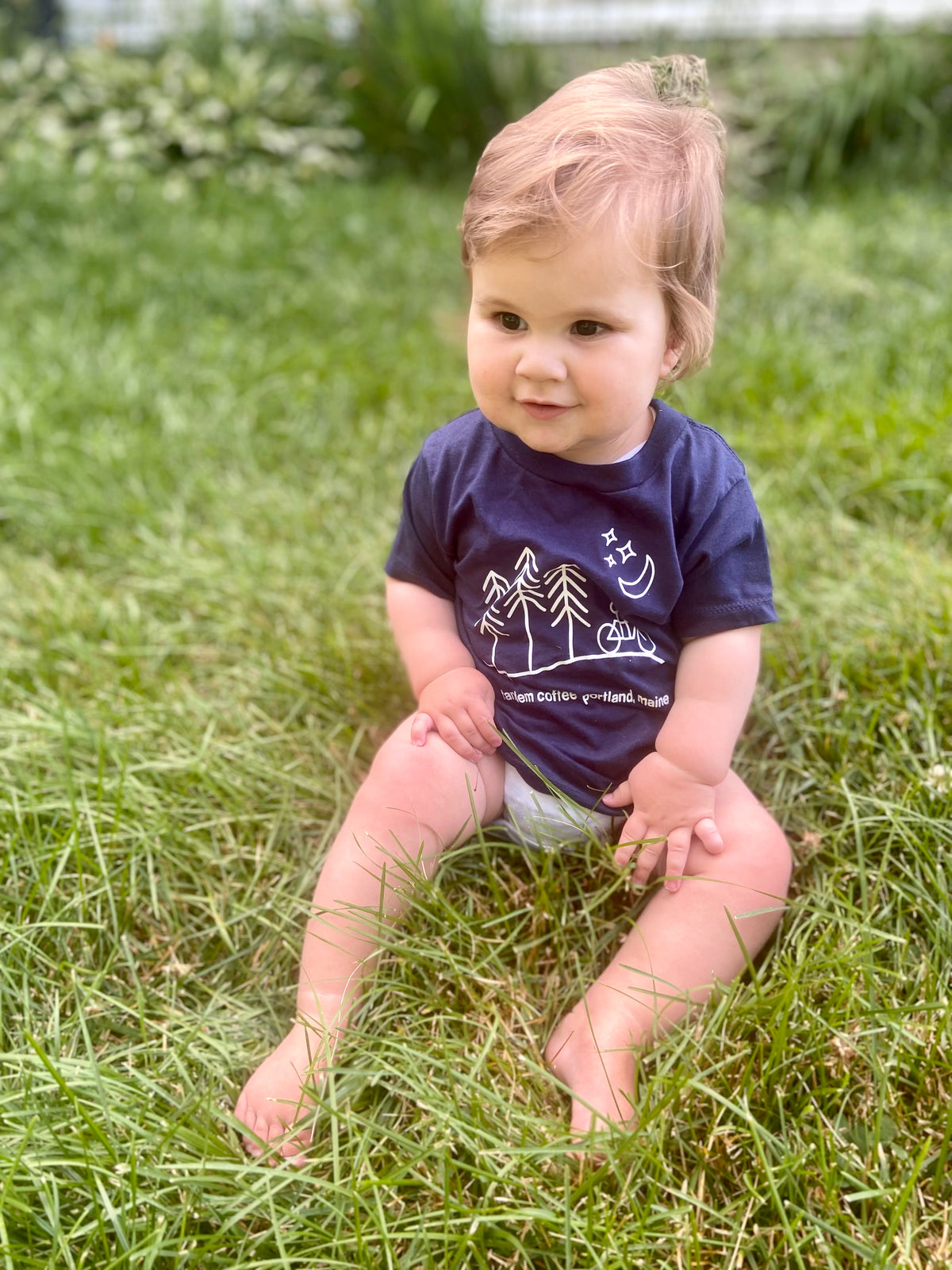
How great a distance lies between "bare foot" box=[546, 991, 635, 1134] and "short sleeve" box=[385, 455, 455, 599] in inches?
26.6

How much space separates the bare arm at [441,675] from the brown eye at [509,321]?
0.48 meters

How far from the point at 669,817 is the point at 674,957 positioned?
0.19 metres

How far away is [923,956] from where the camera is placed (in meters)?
1.58

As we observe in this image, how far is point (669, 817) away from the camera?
1.64 metres

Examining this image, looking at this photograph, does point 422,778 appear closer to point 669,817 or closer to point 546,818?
point 546,818

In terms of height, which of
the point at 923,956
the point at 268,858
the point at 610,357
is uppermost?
the point at 610,357

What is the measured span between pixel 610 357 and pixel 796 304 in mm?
2727

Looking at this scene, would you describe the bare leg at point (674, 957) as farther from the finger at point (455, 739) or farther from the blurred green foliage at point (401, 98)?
the blurred green foliage at point (401, 98)

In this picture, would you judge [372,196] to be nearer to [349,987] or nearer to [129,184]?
[129,184]

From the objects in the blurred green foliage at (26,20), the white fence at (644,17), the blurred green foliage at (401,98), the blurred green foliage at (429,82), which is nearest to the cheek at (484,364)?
the blurred green foliage at (401,98)

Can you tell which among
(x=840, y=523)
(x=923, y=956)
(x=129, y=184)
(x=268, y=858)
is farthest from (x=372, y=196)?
(x=923, y=956)

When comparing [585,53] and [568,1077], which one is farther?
[585,53]

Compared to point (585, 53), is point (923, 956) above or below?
below

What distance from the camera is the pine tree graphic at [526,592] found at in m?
1.68
